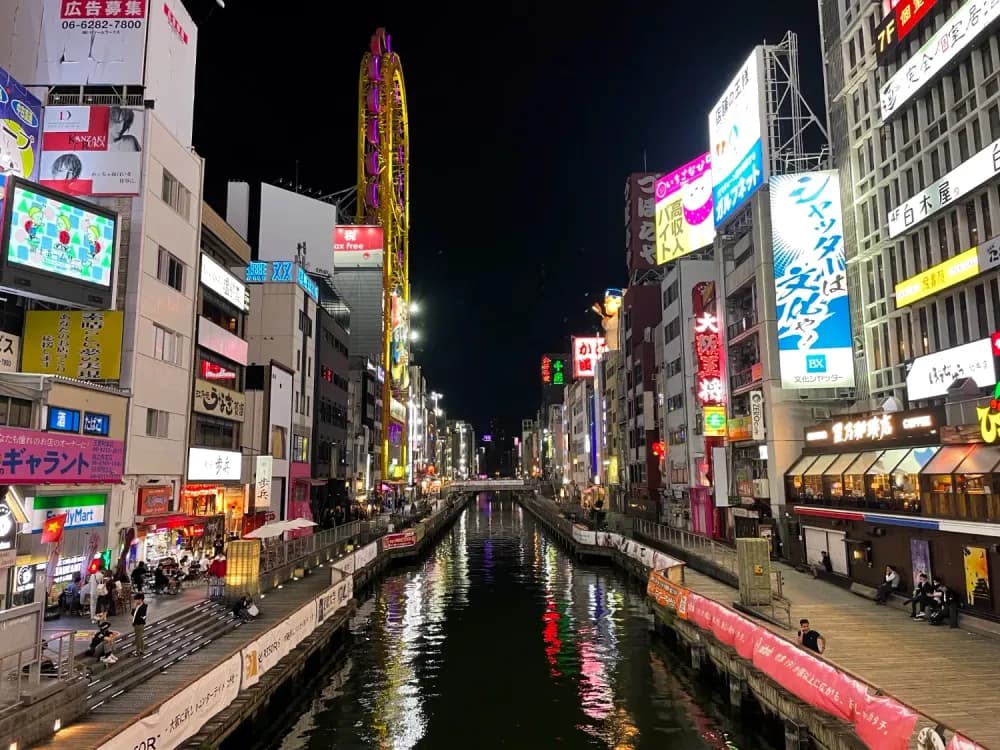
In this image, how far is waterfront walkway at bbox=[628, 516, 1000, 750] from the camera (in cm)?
1605

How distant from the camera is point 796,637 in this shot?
23.2 m

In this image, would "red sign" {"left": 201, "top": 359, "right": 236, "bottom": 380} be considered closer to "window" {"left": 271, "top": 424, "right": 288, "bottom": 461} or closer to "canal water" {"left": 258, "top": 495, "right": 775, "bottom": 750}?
"window" {"left": 271, "top": 424, "right": 288, "bottom": 461}

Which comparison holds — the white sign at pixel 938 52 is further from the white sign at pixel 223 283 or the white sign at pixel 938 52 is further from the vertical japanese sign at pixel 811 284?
the white sign at pixel 223 283

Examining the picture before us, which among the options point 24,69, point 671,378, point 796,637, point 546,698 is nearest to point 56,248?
point 24,69

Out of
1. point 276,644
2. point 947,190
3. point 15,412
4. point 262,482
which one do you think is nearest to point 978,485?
point 947,190

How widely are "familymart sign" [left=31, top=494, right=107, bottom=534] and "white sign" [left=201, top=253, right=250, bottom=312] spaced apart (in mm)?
15721

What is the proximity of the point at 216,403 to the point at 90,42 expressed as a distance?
1990 centimetres

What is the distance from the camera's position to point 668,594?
1235 inches

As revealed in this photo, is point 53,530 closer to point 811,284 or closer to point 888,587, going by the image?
point 888,587

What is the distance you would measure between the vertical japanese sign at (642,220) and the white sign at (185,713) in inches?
2811

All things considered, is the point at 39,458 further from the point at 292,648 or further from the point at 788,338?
the point at 788,338

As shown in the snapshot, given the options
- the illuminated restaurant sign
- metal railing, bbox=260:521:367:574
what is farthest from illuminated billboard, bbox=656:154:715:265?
metal railing, bbox=260:521:367:574

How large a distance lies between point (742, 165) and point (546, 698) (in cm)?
3854

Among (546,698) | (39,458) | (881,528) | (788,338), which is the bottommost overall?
(546,698)
